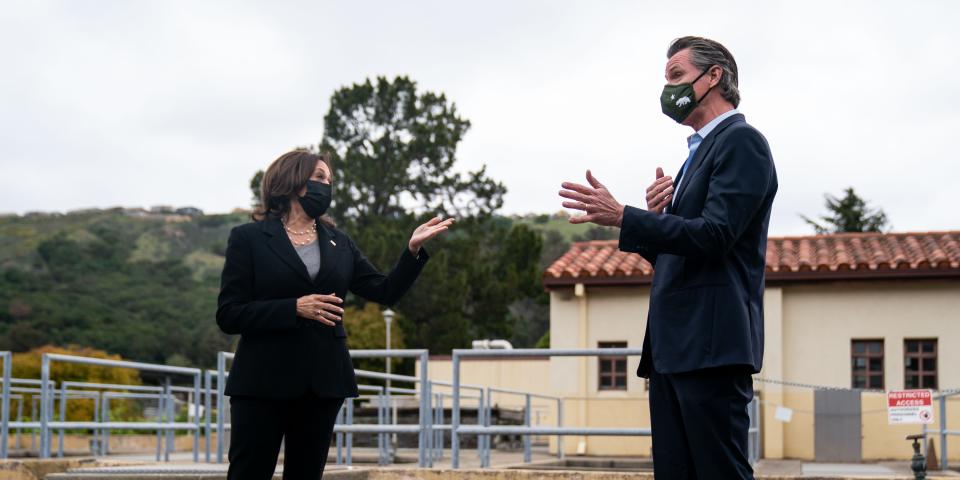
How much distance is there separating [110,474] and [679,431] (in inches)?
166

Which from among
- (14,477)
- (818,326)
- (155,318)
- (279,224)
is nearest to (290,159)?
(279,224)

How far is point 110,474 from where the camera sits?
21.4ft

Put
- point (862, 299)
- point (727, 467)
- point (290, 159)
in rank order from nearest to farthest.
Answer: point (727, 467)
point (290, 159)
point (862, 299)

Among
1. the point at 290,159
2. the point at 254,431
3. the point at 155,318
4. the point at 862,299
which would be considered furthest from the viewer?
the point at 155,318

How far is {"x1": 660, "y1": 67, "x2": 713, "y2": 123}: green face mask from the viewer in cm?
346

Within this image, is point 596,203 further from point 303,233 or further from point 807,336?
point 807,336

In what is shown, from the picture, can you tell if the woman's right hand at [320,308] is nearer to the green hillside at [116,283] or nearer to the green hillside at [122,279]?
the green hillside at [122,279]

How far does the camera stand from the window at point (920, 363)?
20.9 metres

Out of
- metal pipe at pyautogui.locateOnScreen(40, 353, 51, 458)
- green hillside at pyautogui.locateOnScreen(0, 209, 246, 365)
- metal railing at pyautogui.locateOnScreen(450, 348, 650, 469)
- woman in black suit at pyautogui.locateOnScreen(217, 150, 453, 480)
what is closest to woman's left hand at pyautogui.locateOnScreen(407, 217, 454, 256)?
woman in black suit at pyautogui.locateOnScreen(217, 150, 453, 480)

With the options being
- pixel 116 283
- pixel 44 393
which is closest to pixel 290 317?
pixel 44 393

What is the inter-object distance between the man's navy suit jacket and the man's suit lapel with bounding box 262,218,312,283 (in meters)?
1.39

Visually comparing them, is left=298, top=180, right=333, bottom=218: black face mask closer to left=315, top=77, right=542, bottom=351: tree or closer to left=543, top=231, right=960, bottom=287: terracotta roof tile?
left=543, top=231, right=960, bottom=287: terracotta roof tile

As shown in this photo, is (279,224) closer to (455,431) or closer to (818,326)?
(455,431)

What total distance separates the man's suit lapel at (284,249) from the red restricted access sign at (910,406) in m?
5.91
